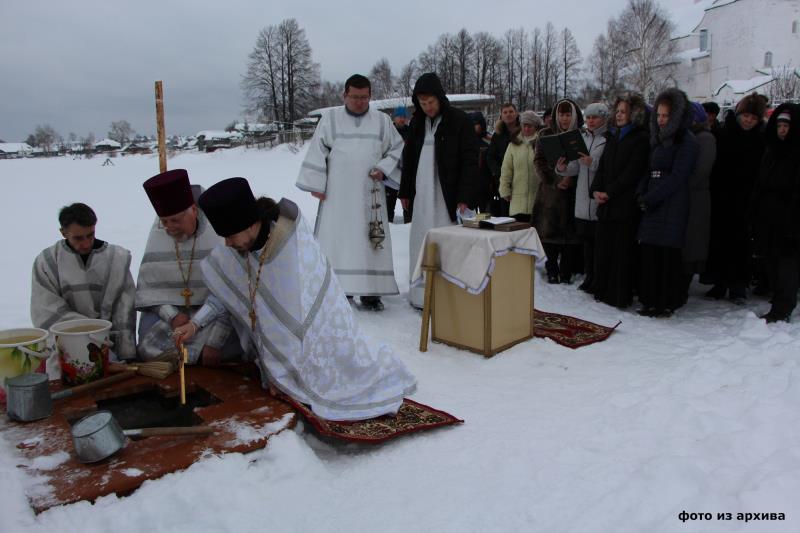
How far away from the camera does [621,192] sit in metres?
5.64

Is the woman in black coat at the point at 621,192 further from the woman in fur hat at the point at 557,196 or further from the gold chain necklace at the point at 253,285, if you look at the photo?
the gold chain necklace at the point at 253,285

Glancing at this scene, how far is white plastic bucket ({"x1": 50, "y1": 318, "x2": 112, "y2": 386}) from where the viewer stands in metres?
3.38

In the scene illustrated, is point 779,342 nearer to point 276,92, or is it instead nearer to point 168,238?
point 168,238

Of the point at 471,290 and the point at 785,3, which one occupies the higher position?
the point at 785,3

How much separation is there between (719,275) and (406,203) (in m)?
3.05

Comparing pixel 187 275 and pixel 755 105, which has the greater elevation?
pixel 755 105

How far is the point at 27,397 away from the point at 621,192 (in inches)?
189

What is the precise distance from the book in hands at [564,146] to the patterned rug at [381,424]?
3.62 metres

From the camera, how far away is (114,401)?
346 cm

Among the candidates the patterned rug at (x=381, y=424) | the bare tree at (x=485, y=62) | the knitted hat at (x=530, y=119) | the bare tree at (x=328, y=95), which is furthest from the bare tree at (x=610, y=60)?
the patterned rug at (x=381, y=424)

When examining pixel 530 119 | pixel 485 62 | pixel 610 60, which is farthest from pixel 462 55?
pixel 530 119

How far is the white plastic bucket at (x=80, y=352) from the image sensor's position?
338 centimetres

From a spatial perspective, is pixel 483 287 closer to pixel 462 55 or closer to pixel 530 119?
pixel 530 119

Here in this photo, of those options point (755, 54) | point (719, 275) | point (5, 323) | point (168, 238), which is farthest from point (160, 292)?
point (755, 54)
